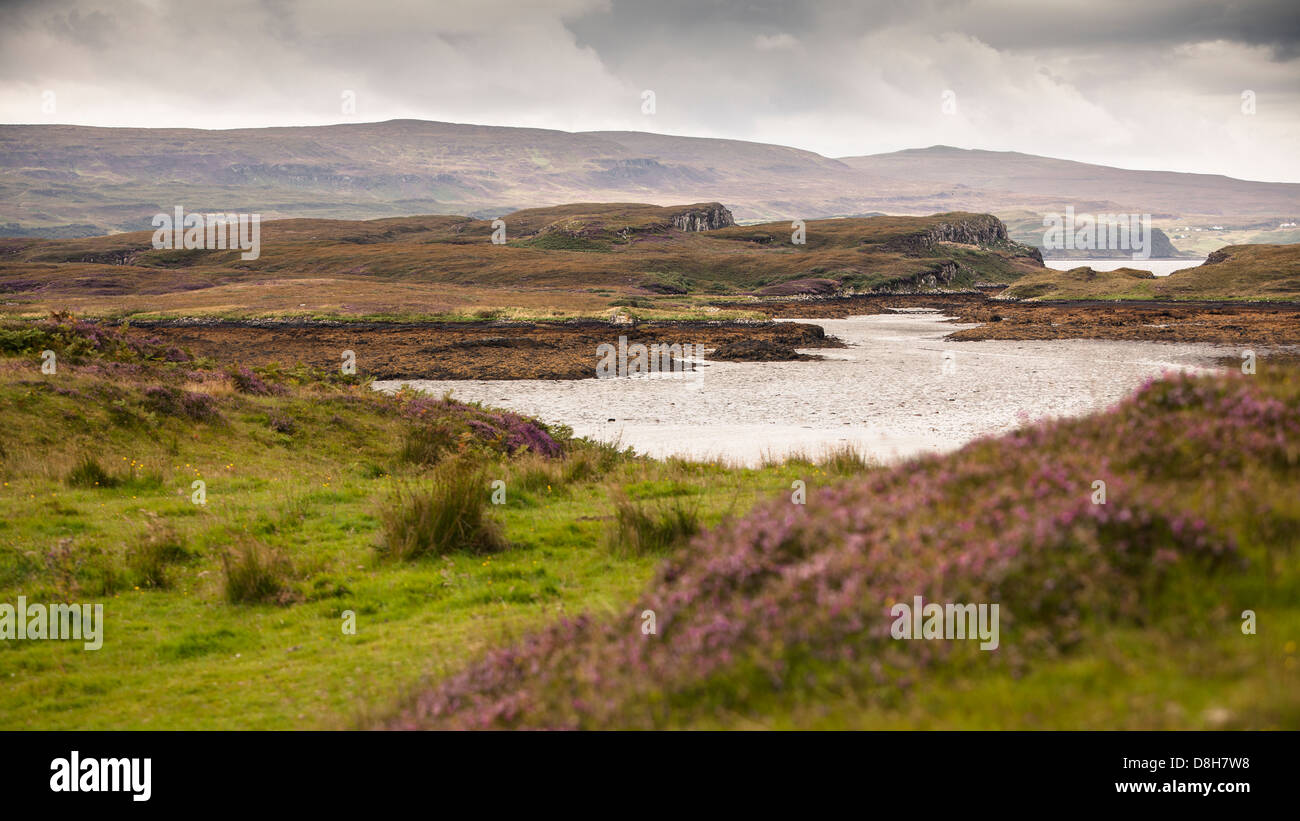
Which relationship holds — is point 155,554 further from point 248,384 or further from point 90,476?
point 248,384

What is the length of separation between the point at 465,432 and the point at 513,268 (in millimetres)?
108861

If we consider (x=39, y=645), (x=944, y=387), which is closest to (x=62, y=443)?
(x=39, y=645)

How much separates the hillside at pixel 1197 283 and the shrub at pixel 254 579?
10110cm

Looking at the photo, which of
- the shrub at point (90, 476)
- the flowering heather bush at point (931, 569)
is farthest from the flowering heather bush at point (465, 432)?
the flowering heather bush at point (931, 569)

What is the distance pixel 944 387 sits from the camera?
42219 mm

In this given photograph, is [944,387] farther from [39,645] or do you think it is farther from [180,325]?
[180,325]


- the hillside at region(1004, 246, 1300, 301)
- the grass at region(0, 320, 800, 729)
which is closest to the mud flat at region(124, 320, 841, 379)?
the grass at region(0, 320, 800, 729)

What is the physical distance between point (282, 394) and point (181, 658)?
783 inches

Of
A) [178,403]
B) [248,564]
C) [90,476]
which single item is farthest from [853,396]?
[248,564]

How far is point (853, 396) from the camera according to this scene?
40.1 metres

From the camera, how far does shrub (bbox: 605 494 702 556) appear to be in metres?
13.1

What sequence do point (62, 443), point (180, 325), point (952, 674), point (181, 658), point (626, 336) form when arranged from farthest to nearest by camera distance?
point (180, 325) < point (626, 336) < point (62, 443) < point (181, 658) < point (952, 674)

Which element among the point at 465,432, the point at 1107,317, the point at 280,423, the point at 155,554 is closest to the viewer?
the point at 155,554
